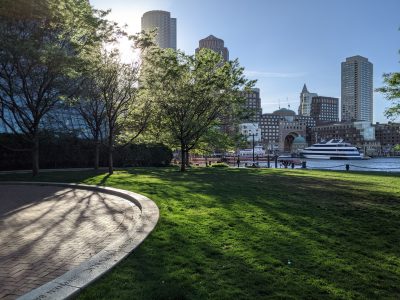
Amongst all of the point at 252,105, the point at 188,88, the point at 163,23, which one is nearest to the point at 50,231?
the point at 188,88

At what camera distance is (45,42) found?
18375 mm

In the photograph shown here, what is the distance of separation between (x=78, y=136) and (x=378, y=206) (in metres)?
29.4

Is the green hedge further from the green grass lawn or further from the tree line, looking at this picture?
the green grass lawn

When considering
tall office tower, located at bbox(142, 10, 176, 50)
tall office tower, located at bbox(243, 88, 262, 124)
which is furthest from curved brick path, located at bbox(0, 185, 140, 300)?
tall office tower, located at bbox(142, 10, 176, 50)

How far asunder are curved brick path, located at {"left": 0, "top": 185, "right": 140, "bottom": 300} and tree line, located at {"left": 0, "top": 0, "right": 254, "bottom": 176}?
26.8 feet

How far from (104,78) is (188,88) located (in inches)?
238

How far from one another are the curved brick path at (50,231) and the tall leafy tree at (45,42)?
7.18 meters

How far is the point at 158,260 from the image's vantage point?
220 inches

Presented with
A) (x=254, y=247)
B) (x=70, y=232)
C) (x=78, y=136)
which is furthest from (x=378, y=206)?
(x=78, y=136)

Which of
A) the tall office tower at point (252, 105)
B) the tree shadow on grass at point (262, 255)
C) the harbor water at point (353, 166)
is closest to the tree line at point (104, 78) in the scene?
the tall office tower at point (252, 105)

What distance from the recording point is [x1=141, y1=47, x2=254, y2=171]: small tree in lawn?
24797mm

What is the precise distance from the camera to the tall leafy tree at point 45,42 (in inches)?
657

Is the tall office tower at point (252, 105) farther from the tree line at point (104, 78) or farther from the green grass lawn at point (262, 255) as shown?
the green grass lawn at point (262, 255)

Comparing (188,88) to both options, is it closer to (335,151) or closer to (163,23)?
(163,23)
